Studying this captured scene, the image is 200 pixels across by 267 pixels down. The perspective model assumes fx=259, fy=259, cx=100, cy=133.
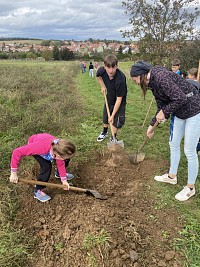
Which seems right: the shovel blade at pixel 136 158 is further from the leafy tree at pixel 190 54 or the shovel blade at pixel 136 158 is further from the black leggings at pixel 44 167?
the leafy tree at pixel 190 54

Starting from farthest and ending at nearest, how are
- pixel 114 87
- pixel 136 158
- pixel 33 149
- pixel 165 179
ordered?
pixel 114 87 < pixel 136 158 < pixel 165 179 < pixel 33 149

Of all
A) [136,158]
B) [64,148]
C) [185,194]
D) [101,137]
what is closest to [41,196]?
[64,148]

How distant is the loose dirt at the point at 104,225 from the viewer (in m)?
2.71

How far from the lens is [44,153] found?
3.26 metres

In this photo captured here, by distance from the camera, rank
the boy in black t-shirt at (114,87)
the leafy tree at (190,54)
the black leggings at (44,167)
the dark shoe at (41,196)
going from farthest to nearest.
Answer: the leafy tree at (190,54) → the boy in black t-shirt at (114,87) → the dark shoe at (41,196) → the black leggings at (44,167)

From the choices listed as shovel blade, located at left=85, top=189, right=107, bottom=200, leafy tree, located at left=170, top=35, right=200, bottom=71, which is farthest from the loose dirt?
leafy tree, located at left=170, top=35, right=200, bottom=71

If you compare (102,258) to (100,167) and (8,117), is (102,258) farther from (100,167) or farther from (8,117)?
(8,117)

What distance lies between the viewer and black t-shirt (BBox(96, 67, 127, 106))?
468 centimetres

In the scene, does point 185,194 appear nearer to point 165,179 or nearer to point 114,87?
point 165,179

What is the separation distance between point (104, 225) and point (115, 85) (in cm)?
264

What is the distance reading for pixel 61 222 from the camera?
315 cm

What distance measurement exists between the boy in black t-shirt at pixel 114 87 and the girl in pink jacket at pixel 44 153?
1.80m

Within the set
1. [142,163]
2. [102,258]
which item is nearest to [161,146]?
[142,163]

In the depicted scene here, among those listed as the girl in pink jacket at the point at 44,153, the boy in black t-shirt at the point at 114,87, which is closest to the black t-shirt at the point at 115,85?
the boy in black t-shirt at the point at 114,87
